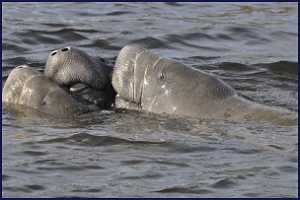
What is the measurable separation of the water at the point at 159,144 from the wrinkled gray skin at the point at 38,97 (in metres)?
0.17

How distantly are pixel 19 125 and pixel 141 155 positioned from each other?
165 centimetres

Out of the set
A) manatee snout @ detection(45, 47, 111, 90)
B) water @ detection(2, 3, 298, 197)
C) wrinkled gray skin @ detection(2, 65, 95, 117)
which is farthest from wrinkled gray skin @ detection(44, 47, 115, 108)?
water @ detection(2, 3, 298, 197)

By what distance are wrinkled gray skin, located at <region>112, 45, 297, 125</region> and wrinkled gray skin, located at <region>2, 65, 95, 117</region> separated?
0.49 meters

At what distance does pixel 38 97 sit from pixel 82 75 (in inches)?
19.1

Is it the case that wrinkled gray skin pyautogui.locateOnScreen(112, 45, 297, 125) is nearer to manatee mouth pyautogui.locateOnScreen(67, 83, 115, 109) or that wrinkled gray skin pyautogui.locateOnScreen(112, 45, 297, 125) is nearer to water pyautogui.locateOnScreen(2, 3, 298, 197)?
water pyautogui.locateOnScreen(2, 3, 298, 197)

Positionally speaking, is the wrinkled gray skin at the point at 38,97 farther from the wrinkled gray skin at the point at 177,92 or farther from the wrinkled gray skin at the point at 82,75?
the wrinkled gray skin at the point at 177,92

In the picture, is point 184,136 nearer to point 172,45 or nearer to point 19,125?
point 19,125

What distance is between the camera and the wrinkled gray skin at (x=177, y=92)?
9.26 m

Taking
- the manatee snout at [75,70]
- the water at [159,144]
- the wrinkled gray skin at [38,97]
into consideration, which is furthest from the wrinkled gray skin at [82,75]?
the water at [159,144]

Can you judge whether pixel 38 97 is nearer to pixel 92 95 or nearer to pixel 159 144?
pixel 92 95

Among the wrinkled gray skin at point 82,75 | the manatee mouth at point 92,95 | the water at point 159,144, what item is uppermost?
the wrinkled gray skin at point 82,75

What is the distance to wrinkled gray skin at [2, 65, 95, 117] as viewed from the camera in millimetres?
9641

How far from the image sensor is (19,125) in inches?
371

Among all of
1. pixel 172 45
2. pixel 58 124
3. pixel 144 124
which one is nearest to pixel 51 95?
pixel 58 124
